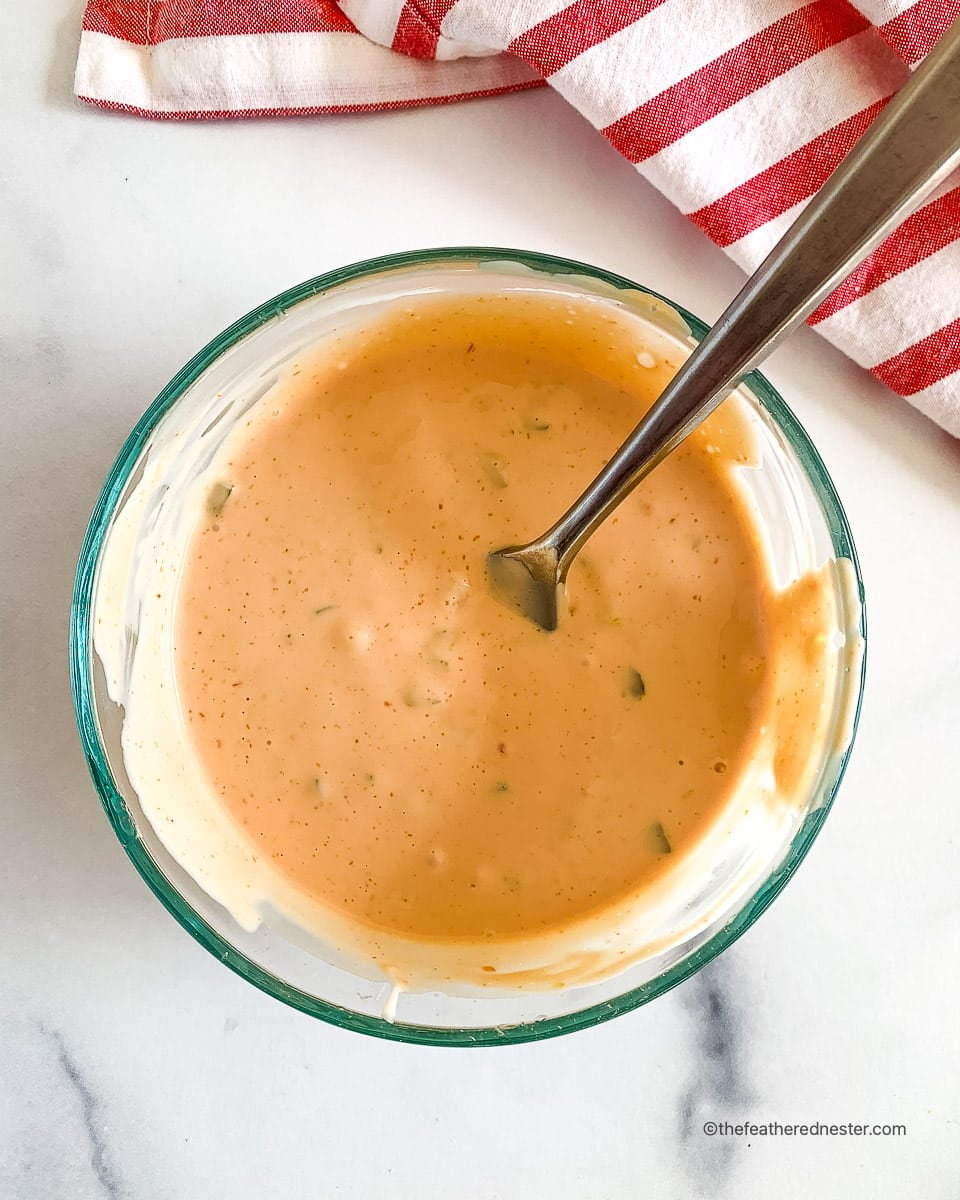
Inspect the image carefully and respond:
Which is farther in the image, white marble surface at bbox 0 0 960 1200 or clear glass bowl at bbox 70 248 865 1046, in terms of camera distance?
white marble surface at bbox 0 0 960 1200

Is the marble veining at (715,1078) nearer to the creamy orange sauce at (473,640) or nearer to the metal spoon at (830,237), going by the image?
the creamy orange sauce at (473,640)

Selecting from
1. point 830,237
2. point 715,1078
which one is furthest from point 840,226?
point 715,1078

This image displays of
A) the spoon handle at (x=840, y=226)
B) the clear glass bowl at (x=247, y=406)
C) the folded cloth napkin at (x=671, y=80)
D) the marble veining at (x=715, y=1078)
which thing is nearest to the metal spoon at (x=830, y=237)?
the spoon handle at (x=840, y=226)

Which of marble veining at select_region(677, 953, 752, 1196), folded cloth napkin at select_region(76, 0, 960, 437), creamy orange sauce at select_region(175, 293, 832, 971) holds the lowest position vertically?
marble veining at select_region(677, 953, 752, 1196)

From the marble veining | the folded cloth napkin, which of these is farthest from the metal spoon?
the marble veining

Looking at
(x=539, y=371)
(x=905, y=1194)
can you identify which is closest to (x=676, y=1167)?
(x=905, y=1194)

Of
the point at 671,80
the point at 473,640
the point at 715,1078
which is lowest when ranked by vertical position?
the point at 715,1078

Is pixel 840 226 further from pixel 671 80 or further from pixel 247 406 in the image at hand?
pixel 247 406

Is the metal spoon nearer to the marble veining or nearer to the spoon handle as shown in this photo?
the spoon handle
